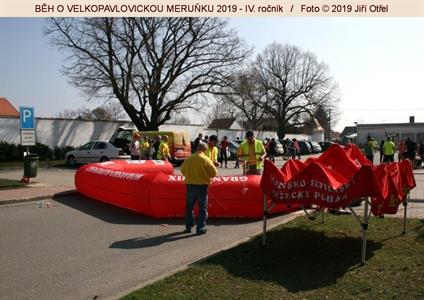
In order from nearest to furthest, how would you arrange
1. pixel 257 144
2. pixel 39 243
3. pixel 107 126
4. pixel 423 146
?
pixel 39 243, pixel 257 144, pixel 423 146, pixel 107 126

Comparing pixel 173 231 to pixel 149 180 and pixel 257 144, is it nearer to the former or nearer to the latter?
pixel 149 180

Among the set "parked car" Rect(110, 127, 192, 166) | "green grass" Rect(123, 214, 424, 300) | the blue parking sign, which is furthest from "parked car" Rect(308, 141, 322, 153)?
"green grass" Rect(123, 214, 424, 300)

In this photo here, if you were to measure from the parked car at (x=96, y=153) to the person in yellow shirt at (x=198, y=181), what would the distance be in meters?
17.8

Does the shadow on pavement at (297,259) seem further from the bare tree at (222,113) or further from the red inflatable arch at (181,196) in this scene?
the bare tree at (222,113)

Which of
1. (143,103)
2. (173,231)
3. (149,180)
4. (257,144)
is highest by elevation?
(143,103)

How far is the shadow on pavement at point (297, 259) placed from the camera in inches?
238

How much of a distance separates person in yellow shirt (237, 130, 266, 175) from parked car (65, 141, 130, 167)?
1525 cm

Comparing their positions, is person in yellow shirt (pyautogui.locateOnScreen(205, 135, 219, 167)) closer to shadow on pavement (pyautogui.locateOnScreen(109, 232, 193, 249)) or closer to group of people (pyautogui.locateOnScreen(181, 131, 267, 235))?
group of people (pyautogui.locateOnScreen(181, 131, 267, 235))

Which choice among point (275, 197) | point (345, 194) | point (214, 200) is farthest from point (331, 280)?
point (214, 200)

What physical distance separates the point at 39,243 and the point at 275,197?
419cm

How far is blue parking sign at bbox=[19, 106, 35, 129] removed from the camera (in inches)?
695

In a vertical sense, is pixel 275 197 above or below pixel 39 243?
above

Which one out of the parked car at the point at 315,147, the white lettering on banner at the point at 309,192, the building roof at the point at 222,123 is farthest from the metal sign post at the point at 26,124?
the building roof at the point at 222,123

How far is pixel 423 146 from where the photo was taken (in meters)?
30.8
